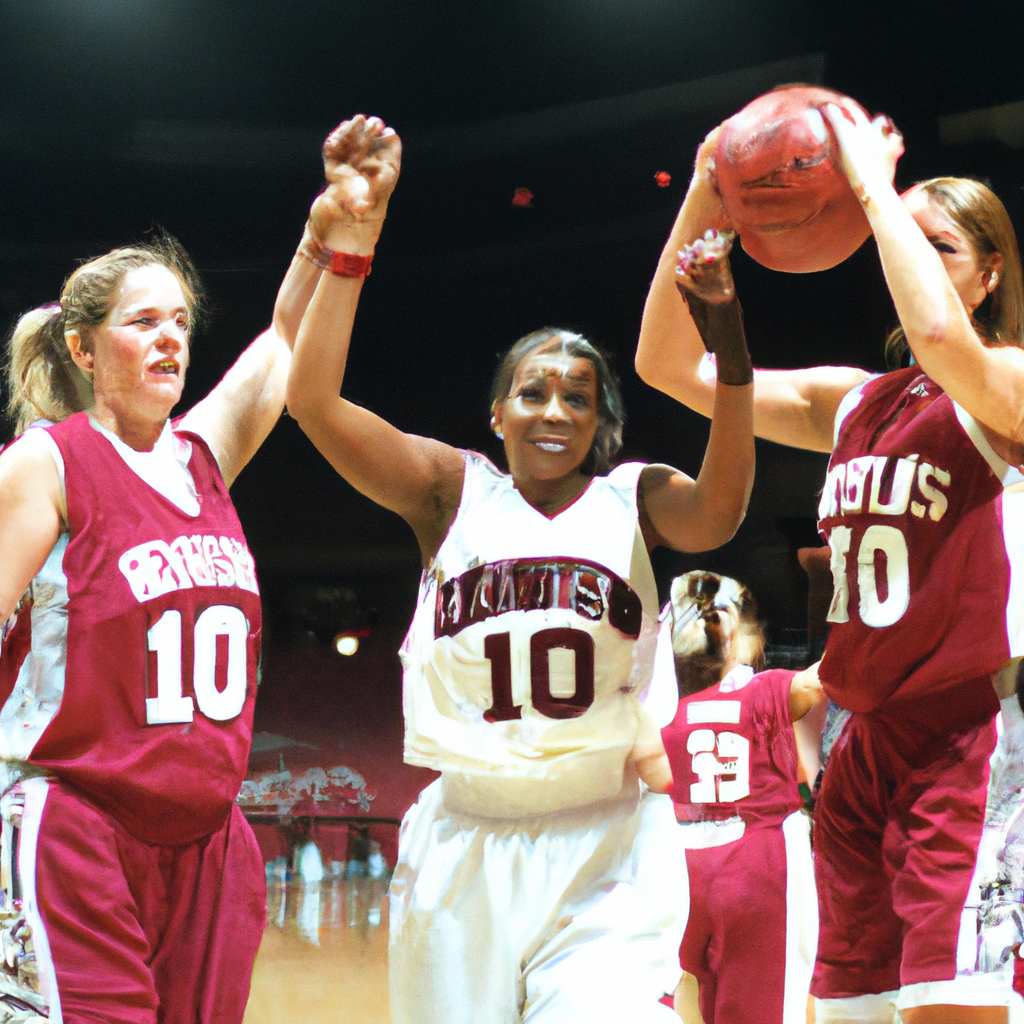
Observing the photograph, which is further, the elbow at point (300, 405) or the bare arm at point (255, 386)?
the bare arm at point (255, 386)

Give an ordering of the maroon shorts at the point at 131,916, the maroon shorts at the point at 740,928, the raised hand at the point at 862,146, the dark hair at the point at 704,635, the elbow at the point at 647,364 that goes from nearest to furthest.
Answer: the maroon shorts at the point at 131,916, the raised hand at the point at 862,146, the elbow at the point at 647,364, the maroon shorts at the point at 740,928, the dark hair at the point at 704,635

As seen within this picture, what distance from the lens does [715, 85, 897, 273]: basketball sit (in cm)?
200

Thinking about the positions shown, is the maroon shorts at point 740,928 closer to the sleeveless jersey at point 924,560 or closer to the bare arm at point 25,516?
the sleeveless jersey at point 924,560

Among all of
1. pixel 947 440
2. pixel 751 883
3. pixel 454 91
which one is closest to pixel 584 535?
pixel 947 440

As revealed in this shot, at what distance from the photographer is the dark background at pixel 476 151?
9.74 ft

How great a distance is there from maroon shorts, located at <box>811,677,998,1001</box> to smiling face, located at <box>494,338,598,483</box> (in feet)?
2.19

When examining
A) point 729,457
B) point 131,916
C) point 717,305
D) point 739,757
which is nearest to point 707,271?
point 717,305

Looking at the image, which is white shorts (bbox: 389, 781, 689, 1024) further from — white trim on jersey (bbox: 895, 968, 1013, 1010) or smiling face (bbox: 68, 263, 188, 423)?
smiling face (bbox: 68, 263, 188, 423)

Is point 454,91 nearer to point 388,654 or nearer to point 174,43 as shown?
point 174,43

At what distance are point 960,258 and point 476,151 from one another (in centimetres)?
168

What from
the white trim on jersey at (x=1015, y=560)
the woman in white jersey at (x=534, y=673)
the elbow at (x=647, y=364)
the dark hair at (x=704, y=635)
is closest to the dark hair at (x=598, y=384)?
the woman in white jersey at (x=534, y=673)

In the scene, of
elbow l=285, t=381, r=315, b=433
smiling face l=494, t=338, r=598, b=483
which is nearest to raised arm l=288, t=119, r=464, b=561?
elbow l=285, t=381, r=315, b=433

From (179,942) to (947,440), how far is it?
→ 4.84ft

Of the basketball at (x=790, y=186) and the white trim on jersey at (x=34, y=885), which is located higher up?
the basketball at (x=790, y=186)
